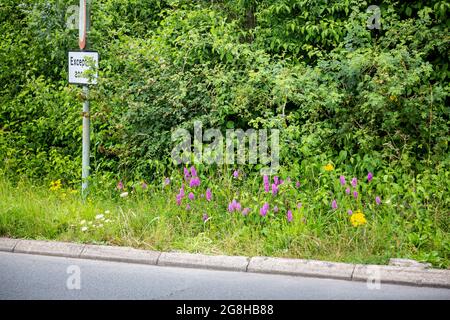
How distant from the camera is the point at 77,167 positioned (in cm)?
941

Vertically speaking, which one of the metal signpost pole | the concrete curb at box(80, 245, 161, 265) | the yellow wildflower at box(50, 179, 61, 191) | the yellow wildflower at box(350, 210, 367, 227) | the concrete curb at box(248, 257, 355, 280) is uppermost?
the metal signpost pole

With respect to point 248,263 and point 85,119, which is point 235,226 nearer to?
point 248,263

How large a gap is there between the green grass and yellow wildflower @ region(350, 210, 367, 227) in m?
0.07

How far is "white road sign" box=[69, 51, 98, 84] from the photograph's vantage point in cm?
837

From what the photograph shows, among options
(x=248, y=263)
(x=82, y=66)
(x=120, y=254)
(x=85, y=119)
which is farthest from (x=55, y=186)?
(x=248, y=263)

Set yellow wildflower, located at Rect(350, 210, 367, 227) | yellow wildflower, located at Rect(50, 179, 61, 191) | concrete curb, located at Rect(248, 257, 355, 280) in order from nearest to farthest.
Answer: concrete curb, located at Rect(248, 257, 355, 280) < yellow wildflower, located at Rect(350, 210, 367, 227) < yellow wildflower, located at Rect(50, 179, 61, 191)

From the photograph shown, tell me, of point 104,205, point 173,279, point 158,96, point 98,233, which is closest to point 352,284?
point 173,279

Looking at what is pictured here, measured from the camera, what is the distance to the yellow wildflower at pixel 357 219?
22.3 feet

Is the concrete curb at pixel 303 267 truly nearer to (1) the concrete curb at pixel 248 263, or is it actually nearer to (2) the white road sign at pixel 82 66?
(1) the concrete curb at pixel 248 263

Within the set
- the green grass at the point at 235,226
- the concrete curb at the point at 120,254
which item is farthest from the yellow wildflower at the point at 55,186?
the concrete curb at the point at 120,254

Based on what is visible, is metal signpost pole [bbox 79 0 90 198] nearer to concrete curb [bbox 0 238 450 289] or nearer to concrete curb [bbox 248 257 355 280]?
concrete curb [bbox 0 238 450 289]

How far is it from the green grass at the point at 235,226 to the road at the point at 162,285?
520 millimetres

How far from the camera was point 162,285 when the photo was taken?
598 cm

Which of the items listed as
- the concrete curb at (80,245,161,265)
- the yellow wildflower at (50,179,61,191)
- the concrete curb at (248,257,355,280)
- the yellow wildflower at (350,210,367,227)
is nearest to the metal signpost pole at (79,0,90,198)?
the yellow wildflower at (50,179,61,191)
